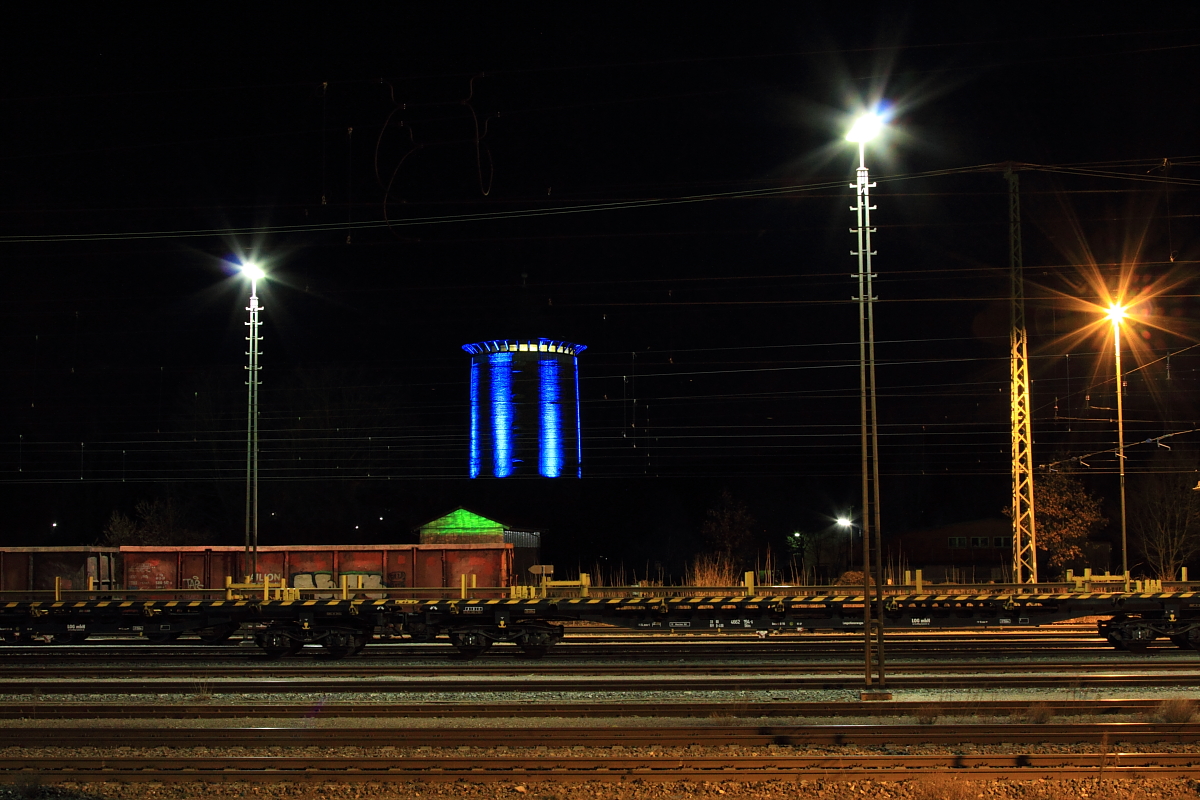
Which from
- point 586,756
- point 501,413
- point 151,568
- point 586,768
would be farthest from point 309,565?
point 501,413

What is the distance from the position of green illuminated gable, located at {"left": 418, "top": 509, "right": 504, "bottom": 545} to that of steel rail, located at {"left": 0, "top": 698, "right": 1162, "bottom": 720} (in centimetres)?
3232

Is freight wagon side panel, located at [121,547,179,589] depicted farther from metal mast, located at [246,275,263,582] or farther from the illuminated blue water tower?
the illuminated blue water tower

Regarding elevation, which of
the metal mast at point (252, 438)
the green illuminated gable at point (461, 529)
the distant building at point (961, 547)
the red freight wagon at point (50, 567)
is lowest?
the distant building at point (961, 547)

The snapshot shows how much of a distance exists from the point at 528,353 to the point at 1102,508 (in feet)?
124

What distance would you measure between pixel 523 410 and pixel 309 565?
2975 centimetres

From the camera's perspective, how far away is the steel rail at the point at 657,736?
13.4 meters

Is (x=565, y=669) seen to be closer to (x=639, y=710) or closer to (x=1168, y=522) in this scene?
(x=639, y=710)

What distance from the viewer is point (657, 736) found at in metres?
13.6

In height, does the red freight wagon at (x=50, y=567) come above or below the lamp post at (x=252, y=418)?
below

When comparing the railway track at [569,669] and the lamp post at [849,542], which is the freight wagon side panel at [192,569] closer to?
the railway track at [569,669]

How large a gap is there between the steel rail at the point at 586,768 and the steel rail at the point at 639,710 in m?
2.69

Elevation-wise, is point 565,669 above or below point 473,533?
below

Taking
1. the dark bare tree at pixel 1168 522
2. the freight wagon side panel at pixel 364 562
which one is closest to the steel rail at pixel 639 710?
the freight wagon side panel at pixel 364 562

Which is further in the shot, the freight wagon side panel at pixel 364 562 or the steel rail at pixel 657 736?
the freight wagon side panel at pixel 364 562
